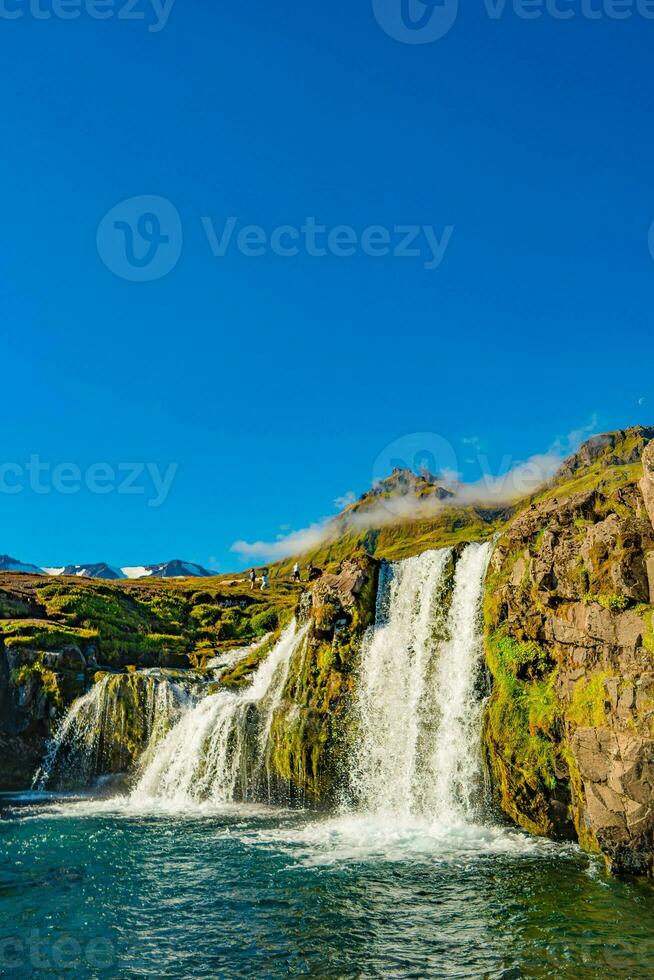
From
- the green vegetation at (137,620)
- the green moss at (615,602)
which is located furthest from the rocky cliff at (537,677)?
the green vegetation at (137,620)

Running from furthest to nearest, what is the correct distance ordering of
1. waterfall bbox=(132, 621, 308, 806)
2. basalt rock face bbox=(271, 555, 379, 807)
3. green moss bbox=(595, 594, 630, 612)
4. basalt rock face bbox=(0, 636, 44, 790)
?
basalt rock face bbox=(0, 636, 44, 790)
waterfall bbox=(132, 621, 308, 806)
basalt rock face bbox=(271, 555, 379, 807)
green moss bbox=(595, 594, 630, 612)

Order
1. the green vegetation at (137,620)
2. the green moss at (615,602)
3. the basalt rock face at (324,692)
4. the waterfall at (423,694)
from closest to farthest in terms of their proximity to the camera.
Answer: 1. the green moss at (615,602)
2. the waterfall at (423,694)
3. the basalt rock face at (324,692)
4. the green vegetation at (137,620)

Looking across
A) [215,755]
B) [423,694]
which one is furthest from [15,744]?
[423,694]

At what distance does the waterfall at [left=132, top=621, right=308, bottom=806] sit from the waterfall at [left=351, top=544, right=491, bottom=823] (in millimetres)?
7673

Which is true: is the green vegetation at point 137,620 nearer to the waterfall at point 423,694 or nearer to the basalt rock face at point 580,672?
the waterfall at point 423,694

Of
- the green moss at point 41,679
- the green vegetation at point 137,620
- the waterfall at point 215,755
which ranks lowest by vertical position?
the waterfall at point 215,755

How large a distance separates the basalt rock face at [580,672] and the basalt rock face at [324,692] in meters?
11.2

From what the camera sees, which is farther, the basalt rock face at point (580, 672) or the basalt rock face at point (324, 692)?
the basalt rock face at point (324, 692)

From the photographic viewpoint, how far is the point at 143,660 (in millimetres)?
68000

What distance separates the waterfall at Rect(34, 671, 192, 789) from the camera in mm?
49312

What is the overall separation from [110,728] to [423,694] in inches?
1013

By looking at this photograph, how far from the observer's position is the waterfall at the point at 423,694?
121 ft

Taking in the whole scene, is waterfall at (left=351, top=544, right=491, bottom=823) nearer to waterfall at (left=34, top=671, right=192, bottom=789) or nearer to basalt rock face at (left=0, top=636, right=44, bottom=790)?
waterfall at (left=34, top=671, right=192, bottom=789)

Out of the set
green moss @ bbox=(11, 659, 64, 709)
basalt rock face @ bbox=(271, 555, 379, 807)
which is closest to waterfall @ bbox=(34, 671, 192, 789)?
green moss @ bbox=(11, 659, 64, 709)
